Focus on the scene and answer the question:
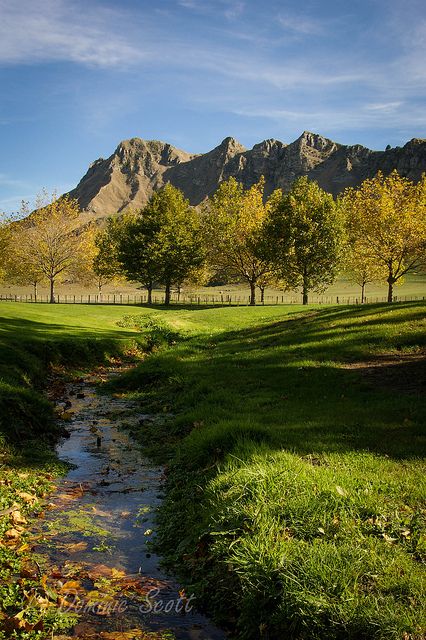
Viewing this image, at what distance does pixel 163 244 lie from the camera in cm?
6191

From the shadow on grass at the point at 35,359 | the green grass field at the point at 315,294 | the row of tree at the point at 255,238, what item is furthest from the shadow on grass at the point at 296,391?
the green grass field at the point at 315,294

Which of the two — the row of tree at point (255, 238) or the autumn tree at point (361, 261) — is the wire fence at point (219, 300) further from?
the autumn tree at point (361, 261)

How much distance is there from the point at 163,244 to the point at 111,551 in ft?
187

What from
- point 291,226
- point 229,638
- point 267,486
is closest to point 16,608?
point 229,638

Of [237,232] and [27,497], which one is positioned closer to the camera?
[27,497]

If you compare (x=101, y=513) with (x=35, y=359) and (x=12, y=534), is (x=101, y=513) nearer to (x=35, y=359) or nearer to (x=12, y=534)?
(x=12, y=534)

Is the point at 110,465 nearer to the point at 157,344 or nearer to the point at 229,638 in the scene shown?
the point at 229,638

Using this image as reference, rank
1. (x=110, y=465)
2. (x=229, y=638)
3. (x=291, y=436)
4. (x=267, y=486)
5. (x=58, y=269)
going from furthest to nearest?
1. (x=58, y=269)
2. (x=110, y=465)
3. (x=291, y=436)
4. (x=267, y=486)
5. (x=229, y=638)

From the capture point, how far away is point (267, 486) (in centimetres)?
663

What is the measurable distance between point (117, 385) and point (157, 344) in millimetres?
9845

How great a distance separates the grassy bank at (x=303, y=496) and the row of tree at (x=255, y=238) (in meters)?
37.7

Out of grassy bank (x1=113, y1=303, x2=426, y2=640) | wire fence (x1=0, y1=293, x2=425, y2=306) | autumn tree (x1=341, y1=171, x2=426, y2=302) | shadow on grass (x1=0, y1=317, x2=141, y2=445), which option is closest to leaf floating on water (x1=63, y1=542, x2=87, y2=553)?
grassy bank (x1=113, y1=303, x2=426, y2=640)

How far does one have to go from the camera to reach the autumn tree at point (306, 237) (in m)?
53.7

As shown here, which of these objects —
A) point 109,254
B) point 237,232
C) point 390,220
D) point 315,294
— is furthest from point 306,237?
point 315,294
